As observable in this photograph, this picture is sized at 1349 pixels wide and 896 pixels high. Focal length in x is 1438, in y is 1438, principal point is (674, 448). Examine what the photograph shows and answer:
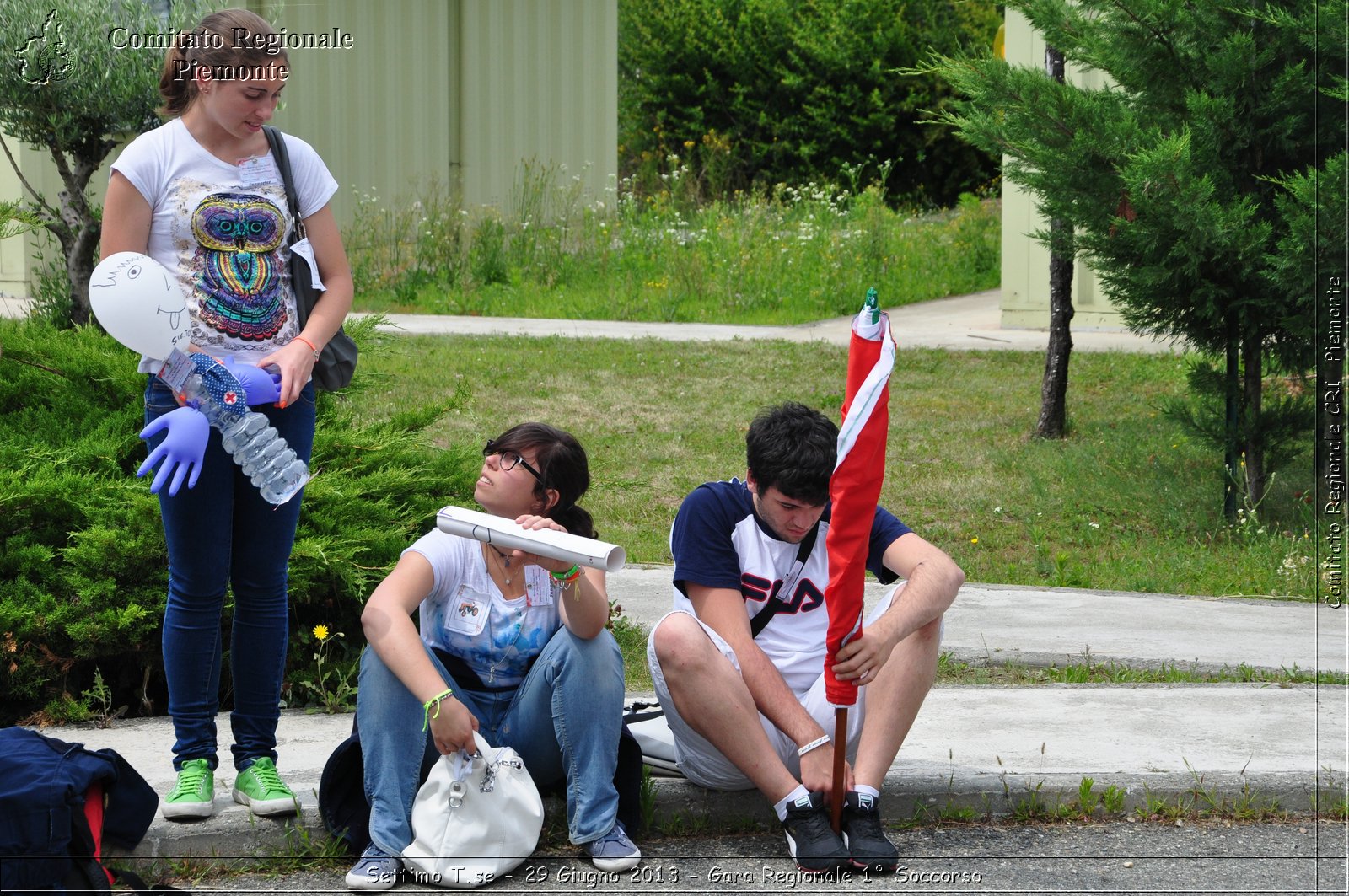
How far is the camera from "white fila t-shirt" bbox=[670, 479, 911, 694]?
12.1 feet

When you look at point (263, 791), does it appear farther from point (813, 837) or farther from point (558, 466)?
point (813, 837)

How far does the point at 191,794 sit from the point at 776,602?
1521 millimetres

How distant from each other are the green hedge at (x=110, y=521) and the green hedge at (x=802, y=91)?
1646 cm

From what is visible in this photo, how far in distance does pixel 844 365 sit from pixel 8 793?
309 inches

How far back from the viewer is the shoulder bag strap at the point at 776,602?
3.75 meters

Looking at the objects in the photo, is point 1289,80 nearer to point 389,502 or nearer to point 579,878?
point 389,502

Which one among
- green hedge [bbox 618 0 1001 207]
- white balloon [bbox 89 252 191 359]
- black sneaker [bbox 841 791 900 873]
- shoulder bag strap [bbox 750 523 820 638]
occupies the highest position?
green hedge [bbox 618 0 1001 207]

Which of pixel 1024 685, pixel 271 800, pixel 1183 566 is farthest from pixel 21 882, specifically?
pixel 1183 566

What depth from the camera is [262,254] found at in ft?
11.1

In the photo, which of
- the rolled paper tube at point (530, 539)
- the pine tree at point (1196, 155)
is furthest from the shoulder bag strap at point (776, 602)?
the pine tree at point (1196, 155)

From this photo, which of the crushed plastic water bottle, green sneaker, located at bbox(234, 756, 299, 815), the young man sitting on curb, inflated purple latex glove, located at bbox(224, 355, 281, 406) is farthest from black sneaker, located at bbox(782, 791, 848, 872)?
inflated purple latex glove, located at bbox(224, 355, 281, 406)

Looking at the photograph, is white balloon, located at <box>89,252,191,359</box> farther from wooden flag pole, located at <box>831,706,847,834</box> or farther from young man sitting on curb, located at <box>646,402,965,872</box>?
wooden flag pole, located at <box>831,706,847,834</box>

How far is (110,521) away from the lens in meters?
4.61

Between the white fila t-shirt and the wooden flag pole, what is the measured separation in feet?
0.91
